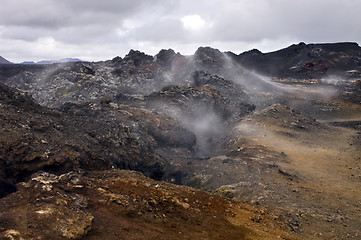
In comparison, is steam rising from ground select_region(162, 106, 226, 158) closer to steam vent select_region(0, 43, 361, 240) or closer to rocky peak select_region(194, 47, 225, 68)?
steam vent select_region(0, 43, 361, 240)

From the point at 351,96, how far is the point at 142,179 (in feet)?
115

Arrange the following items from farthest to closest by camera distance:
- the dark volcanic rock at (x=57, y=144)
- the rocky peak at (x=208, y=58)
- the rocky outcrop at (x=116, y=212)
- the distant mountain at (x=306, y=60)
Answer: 1. the distant mountain at (x=306, y=60)
2. the rocky peak at (x=208, y=58)
3. the dark volcanic rock at (x=57, y=144)
4. the rocky outcrop at (x=116, y=212)

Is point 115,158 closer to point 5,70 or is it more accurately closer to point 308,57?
point 5,70

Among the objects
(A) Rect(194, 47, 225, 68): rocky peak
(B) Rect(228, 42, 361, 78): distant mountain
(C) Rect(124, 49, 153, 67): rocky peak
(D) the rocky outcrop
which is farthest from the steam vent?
(B) Rect(228, 42, 361, 78): distant mountain

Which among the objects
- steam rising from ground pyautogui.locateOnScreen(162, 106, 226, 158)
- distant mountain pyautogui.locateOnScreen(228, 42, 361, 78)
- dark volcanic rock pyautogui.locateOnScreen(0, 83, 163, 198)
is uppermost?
distant mountain pyautogui.locateOnScreen(228, 42, 361, 78)

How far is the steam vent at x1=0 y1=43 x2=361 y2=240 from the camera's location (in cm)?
662

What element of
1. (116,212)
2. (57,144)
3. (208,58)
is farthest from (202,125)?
(208,58)

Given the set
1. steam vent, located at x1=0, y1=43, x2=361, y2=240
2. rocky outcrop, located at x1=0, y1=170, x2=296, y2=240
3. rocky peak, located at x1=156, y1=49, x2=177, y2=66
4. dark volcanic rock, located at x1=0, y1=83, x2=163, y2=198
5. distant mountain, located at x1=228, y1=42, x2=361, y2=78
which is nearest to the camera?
rocky outcrop, located at x1=0, y1=170, x2=296, y2=240

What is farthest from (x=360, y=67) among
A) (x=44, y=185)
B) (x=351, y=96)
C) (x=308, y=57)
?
(x=44, y=185)

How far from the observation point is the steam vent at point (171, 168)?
21.7 ft

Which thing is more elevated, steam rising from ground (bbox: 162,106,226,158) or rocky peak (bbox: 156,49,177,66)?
rocky peak (bbox: 156,49,177,66)

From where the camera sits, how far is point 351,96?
116 ft

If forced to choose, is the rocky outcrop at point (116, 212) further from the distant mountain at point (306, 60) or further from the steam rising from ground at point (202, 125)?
the distant mountain at point (306, 60)

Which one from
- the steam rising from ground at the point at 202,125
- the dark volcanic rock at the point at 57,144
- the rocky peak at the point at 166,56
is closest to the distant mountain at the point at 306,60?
the rocky peak at the point at 166,56
